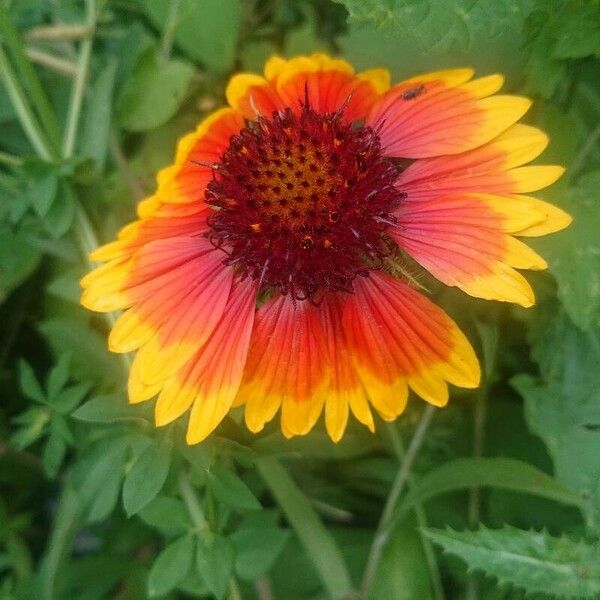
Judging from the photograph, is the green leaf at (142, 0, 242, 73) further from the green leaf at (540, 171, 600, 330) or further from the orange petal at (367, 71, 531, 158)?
the green leaf at (540, 171, 600, 330)

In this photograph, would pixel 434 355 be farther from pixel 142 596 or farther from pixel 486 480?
pixel 142 596

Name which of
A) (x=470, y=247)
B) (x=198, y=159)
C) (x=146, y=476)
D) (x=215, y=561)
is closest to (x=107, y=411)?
(x=146, y=476)

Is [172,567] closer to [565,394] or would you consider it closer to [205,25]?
[565,394]

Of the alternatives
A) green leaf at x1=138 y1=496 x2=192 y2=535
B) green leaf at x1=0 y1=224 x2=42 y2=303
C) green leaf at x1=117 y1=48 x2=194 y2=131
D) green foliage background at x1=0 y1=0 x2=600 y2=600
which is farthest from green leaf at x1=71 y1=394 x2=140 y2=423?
green leaf at x1=117 y1=48 x2=194 y2=131

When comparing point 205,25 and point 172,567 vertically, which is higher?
point 205,25

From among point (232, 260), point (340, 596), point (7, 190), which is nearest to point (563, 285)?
point (232, 260)

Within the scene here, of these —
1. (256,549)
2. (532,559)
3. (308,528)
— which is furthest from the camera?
(308,528)
